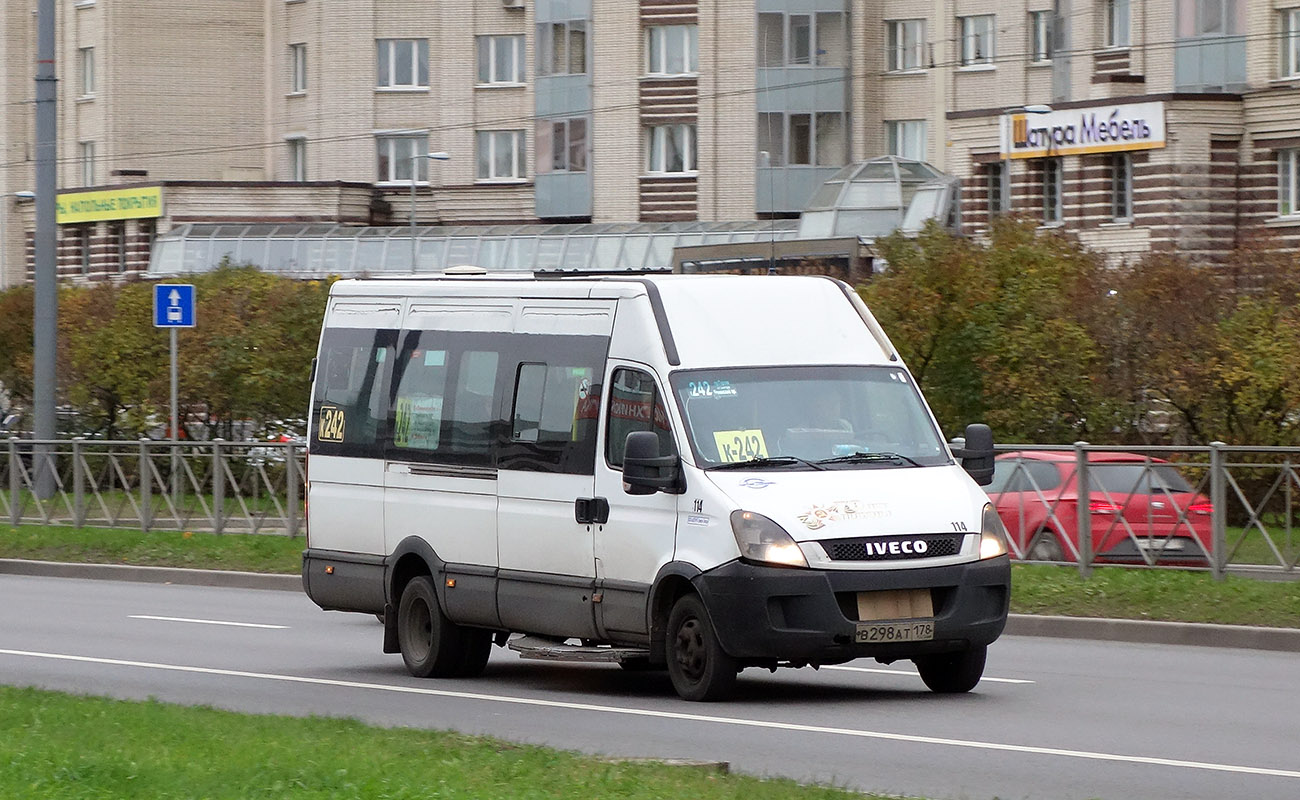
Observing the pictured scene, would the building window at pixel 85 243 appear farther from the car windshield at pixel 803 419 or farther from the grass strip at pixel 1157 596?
the car windshield at pixel 803 419

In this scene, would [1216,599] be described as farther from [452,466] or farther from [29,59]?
[29,59]

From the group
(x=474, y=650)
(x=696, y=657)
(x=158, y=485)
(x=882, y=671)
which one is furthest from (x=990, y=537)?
(x=158, y=485)

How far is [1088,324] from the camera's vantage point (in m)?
31.2

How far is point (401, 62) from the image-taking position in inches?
2953

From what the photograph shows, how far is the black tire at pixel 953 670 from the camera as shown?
13109 millimetres

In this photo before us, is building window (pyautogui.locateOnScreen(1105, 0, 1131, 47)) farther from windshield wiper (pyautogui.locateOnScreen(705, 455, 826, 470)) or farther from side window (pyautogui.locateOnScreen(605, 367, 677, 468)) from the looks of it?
windshield wiper (pyautogui.locateOnScreen(705, 455, 826, 470))

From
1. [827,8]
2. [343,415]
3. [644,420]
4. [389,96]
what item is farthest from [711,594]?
[389,96]

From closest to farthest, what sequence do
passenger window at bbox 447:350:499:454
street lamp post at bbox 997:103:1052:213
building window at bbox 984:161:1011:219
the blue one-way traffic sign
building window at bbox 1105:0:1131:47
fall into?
1. passenger window at bbox 447:350:499:454
2. the blue one-way traffic sign
3. street lamp post at bbox 997:103:1052:213
4. building window at bbox 984:161:1011:219
5. building window at bbox 1105:0:1131:47

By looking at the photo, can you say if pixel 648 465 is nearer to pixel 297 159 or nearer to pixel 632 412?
pixel 632 412

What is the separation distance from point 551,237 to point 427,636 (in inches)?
2072

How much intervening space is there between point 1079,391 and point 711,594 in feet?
63.6

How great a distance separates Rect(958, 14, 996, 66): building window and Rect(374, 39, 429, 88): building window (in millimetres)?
19597

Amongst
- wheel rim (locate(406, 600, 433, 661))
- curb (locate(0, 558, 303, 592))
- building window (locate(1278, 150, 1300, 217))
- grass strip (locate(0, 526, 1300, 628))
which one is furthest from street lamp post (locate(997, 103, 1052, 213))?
wheel rim (locate(406, 600, 433, 661))

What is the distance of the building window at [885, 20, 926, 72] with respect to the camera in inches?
2628
